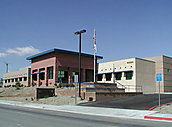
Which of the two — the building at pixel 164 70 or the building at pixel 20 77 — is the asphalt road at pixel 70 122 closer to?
the building at pixel 164 70

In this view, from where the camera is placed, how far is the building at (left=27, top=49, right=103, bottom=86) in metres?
43.5

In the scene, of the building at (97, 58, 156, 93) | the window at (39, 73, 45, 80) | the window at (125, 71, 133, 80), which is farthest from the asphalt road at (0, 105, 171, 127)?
the window at (39, 73, 45, 80)

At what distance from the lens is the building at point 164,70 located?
42.2 metres

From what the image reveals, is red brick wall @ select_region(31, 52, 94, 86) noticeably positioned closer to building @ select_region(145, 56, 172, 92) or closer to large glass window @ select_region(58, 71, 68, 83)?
large glass window @ select_region(58, 71, 68, 83)

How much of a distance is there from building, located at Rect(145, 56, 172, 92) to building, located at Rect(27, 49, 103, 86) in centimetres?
1487

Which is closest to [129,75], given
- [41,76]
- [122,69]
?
[122,69]

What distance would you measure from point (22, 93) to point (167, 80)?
96.8 feet

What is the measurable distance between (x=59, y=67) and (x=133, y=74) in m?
15.3

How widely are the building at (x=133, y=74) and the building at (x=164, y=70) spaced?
1.22 meters

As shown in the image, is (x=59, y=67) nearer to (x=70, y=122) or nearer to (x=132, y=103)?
(x=132, y=103)

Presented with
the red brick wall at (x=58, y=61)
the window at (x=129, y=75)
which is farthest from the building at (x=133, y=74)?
the red brick wall at (x=58, y=61)

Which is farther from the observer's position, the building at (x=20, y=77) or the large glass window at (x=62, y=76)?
the building at (x=20, y=77)

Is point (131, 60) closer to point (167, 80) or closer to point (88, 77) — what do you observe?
point (167, 80)

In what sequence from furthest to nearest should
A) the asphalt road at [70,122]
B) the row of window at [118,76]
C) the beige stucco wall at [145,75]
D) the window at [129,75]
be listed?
the row of window at [118,76], the window at [129,75], the beige stucco wall at [145,75], the asphalt road at [70,122]
